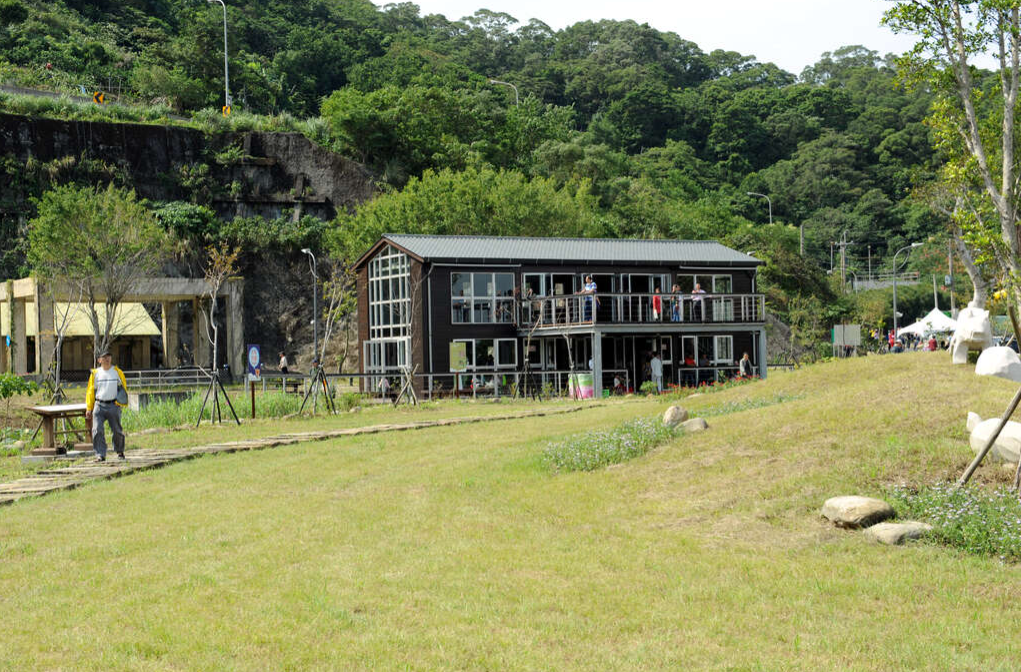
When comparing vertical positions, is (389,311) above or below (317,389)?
above

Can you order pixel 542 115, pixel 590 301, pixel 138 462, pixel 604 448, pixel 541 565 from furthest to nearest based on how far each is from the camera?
1. pixel 542 115
2. pixel 590 301
3. pixel 138 462
4. pixel 604 448
5. pixel 541 565

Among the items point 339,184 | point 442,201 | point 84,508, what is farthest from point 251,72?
point 84,508

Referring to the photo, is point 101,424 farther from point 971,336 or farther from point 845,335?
point 845,335

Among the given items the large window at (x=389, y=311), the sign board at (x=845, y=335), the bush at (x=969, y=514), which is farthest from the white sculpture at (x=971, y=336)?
the sign board at (x=845, y=335)

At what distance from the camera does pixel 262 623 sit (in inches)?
274

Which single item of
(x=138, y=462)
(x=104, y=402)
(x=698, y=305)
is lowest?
(x=138, y=462)

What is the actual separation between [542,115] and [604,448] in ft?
232

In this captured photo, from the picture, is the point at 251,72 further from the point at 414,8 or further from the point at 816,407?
the point at 816,407

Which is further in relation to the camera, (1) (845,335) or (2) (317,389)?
(1) (845,335)

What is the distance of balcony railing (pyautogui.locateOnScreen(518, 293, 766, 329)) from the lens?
118 ft

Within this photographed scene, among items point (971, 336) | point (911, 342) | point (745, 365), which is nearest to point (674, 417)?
point (971, 336)

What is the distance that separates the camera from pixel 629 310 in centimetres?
3731

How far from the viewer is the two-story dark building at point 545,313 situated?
37000 millimetres

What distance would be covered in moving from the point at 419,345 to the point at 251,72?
52990 mm
